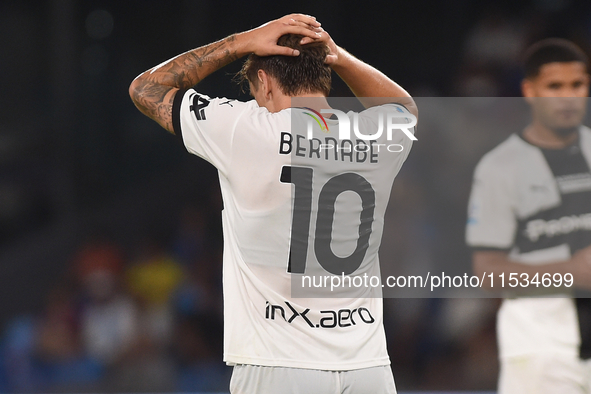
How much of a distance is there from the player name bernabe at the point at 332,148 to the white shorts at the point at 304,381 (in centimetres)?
58

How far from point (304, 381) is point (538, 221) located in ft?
3.17

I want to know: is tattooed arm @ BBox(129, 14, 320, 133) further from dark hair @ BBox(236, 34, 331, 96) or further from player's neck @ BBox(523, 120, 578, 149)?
player's neck @ BBox(523, 120, 578, 149)

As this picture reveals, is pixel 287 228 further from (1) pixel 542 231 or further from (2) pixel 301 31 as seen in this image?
(1) pixel 542 231

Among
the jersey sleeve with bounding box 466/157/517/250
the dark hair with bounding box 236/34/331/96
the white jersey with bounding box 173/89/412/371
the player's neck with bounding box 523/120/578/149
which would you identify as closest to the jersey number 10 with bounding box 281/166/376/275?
the white jersey with bounding box 173/89/412/371

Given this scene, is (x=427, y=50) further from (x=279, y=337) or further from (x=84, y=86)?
(x=279, y=337)

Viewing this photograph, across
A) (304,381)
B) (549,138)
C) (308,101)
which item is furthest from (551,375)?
(308,101)

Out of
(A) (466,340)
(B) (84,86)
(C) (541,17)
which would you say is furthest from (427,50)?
(B) (84,86)

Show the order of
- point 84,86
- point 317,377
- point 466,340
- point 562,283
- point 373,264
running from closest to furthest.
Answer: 1. point 317,377
2. point 373,264
3. point 562,283
4. point 466,340
5. point 84,86

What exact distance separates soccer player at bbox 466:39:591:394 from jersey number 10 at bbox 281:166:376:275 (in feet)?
1.81

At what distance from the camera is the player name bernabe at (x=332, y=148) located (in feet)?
5.90

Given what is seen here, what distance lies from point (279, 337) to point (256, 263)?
0.69 feet

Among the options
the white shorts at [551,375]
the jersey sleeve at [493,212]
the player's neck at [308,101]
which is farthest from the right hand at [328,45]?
the white shorts at [551,375]

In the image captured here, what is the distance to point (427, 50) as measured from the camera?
6.27 meters

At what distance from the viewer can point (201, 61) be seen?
1990 millimetres
